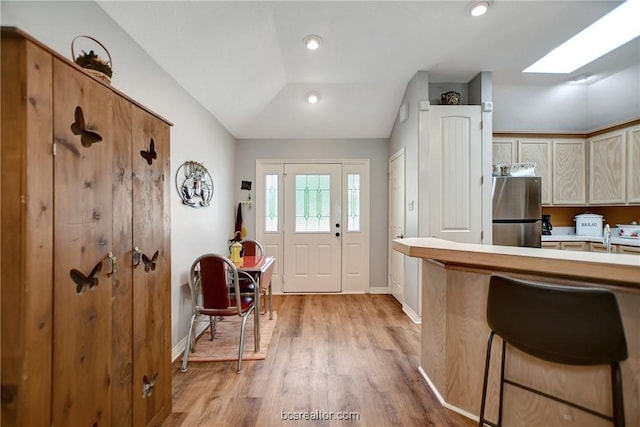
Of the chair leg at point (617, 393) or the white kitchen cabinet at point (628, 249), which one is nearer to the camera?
the chair leg at point (617, 393)

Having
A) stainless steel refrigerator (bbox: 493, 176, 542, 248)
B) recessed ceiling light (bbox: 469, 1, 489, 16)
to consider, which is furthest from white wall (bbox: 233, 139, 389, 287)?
recessed ceiling light (bbox: 469, 1, 489, 16)

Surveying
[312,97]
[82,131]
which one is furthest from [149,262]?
[312,97]

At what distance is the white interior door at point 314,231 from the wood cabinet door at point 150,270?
2.56 metres

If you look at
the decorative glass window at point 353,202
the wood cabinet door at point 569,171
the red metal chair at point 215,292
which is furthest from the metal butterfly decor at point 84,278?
the wood cabinet door at point 569,171

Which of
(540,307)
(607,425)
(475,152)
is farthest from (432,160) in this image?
(607,425)

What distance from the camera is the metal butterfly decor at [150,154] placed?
4.49 feet

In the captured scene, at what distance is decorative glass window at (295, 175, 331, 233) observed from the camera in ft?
13.5

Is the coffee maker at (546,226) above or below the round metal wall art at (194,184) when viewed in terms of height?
below

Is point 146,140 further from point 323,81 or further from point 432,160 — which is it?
point 432,160

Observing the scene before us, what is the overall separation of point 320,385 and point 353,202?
106 inches

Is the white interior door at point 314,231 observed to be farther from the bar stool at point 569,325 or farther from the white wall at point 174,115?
the bar stool at point 569,325

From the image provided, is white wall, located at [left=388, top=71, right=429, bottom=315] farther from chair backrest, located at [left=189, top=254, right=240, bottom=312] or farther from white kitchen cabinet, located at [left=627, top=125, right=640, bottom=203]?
white kitchen cabinet, located at [left=627, top=125, right=640, bottom=203]

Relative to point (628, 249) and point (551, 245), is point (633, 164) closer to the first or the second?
point (628, 249)

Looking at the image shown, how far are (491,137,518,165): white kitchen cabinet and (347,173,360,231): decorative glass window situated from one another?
1862 mm
